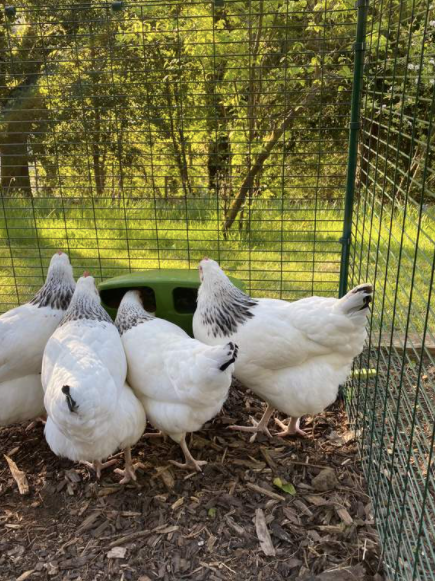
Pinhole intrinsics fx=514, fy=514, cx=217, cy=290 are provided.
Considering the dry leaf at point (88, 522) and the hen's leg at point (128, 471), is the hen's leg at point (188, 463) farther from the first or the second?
the dry leaf at point (88, 522)

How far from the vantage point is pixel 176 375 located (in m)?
2.66

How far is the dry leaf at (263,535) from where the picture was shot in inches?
95.7

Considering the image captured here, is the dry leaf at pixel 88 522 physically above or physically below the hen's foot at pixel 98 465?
below

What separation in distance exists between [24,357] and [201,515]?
4.45 ft

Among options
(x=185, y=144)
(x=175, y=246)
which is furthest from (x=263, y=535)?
(x=185, y=144)

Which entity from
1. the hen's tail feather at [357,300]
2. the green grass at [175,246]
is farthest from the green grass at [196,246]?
the hen's tail feather at [357,300]

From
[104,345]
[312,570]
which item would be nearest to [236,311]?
[104,345]

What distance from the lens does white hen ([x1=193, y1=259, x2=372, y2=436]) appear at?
2863 millimetres

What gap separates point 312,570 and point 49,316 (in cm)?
208

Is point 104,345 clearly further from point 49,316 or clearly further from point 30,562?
point 30,562

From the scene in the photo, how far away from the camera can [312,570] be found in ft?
7.60

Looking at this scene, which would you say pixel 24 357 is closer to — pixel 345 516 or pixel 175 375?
pixel 175 375

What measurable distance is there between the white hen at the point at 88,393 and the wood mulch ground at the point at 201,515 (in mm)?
236

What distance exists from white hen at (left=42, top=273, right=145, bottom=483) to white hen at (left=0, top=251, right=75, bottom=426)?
0.19 meters
